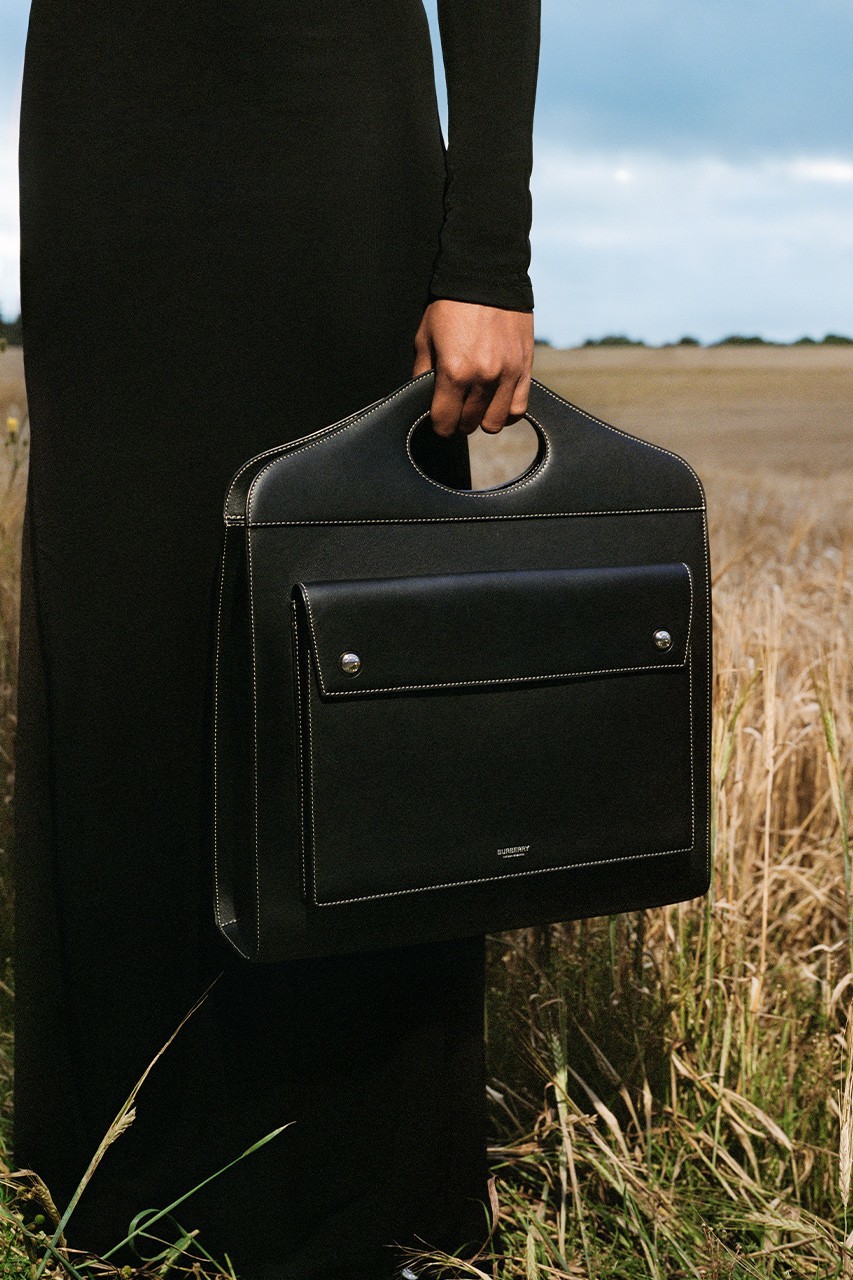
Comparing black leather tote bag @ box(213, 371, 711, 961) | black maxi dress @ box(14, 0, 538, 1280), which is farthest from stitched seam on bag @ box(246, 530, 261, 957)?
black maxi dress @ box(14, 0, 538, 1280)

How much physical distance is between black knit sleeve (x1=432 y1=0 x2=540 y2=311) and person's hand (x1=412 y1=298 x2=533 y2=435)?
15 millimetres

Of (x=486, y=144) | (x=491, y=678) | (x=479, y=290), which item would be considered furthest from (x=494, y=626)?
(x=486, y=144)

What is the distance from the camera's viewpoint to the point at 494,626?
936 millimetres

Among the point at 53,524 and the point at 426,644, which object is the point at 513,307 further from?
the point at 53,524

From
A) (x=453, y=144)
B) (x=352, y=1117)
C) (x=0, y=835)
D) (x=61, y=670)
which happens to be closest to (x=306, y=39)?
(x=453, y=144)

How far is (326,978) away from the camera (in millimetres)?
1066

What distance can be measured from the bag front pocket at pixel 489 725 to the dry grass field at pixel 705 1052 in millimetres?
239

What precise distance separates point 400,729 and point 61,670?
0.31 metres

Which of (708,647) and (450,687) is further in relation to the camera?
(708,647)

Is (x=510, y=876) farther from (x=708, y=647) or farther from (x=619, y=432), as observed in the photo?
(x=619, y=432)

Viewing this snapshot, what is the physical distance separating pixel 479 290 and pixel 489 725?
1.15ft

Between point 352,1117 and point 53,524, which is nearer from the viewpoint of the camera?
point 53,524

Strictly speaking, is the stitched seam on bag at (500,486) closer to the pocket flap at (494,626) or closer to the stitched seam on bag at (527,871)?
the pocket flap at (494,626)

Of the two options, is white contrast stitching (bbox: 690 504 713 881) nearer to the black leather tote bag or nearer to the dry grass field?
the black leather tote bag
